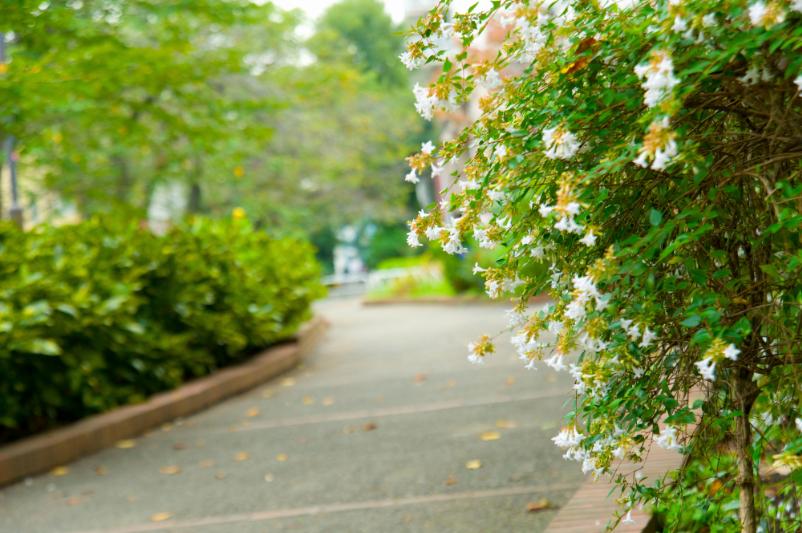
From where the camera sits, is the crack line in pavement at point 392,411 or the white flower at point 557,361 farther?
the crack line in pavement at point 392,411

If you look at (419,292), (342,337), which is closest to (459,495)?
(342,337)

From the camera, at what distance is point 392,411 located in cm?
638

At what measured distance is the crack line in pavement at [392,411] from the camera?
623cm

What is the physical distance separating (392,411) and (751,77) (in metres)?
5.03

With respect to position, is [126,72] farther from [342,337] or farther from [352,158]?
[352,158]

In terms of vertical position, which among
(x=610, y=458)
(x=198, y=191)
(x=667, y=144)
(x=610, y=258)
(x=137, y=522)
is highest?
(x=198, y=191)

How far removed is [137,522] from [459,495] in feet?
5.98

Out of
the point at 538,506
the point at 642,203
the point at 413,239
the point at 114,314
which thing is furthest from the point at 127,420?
the point at 642,203

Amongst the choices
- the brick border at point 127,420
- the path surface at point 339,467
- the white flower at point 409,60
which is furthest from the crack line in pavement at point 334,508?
the white flower at point 409,60

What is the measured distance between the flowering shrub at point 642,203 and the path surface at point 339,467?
99 cm

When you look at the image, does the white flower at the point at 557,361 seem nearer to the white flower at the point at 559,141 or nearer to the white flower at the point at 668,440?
the white flower at the point at 668,440

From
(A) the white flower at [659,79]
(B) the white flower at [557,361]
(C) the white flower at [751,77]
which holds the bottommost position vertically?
(B) the white flower at [557,361]

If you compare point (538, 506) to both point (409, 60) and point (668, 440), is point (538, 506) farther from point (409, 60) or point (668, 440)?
point (409, 60)

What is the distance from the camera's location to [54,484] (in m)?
5.02
